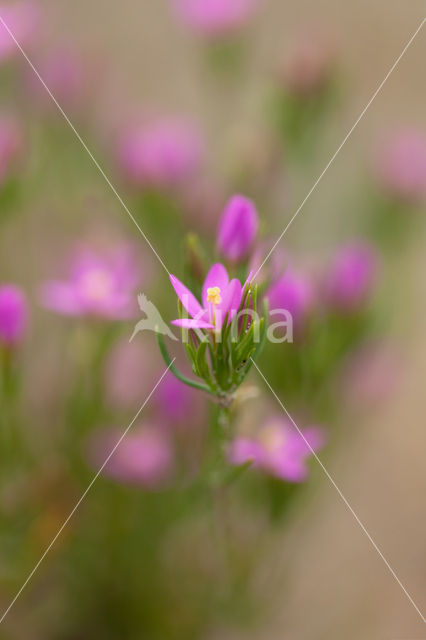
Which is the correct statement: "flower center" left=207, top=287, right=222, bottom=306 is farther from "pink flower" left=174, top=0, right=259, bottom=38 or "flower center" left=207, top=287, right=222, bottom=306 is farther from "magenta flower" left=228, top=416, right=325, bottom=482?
"pink flower" left=174, top=0, right=259, bottom=38

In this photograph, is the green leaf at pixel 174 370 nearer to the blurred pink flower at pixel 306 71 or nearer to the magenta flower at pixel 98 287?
the magenta flower at pixel 98 287

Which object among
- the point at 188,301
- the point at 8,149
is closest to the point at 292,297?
the point at 188,301

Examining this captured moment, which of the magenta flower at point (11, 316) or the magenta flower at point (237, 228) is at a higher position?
the magenta flower at point (237, 228)

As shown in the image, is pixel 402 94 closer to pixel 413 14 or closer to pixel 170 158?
pixel 413 14

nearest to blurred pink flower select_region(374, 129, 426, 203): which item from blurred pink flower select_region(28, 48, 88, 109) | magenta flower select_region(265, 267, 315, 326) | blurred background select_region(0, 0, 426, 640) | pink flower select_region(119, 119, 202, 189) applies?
blurred background select_region(0, 0, 426, 640)

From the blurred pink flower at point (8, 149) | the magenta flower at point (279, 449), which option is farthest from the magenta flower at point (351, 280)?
the blurred pink flower at point (8, 149)
